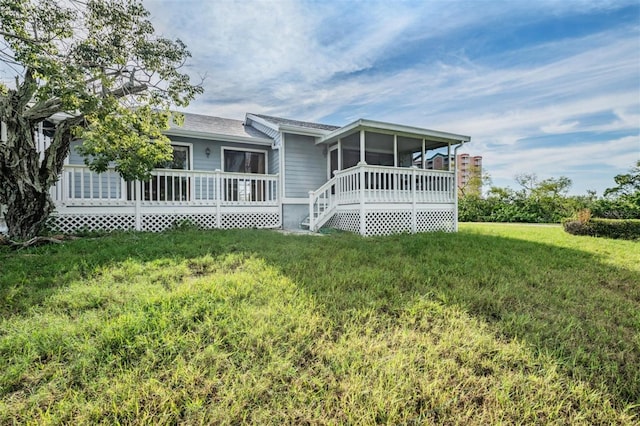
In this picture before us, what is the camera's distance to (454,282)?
3.67 meters

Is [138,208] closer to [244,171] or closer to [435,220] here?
[244,171]

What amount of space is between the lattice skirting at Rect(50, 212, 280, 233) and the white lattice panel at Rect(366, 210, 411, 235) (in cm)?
305

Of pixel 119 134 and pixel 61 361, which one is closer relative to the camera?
pixel 61 361

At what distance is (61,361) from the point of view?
1982 mm

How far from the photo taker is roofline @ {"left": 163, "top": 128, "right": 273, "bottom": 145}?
353 inches

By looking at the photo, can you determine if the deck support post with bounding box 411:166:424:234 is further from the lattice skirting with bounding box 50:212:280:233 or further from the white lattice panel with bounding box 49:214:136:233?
the white lattice panel with bounding box 49:214:136:233

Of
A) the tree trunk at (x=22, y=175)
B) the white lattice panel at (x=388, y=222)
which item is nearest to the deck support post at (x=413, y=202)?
the white lattice panel at (x=388, y=222)

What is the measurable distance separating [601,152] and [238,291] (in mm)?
19286

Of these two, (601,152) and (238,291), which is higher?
(601,152)

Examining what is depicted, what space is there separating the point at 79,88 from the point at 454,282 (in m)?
6.62

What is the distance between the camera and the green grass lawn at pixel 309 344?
1687mm

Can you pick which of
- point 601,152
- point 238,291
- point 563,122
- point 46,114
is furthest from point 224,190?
point 601,152

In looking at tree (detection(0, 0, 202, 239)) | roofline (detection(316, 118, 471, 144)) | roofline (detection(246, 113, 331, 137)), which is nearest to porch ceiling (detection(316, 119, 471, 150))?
roofline (detection(316, 118, 471, 144))

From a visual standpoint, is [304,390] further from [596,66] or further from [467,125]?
[467,125]
